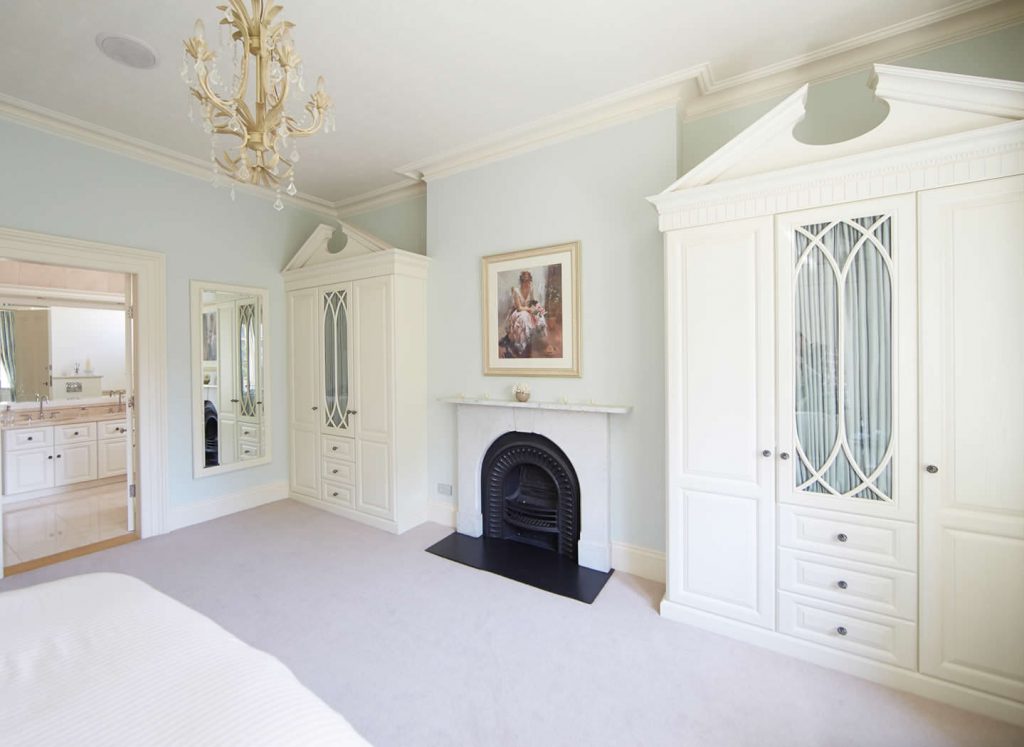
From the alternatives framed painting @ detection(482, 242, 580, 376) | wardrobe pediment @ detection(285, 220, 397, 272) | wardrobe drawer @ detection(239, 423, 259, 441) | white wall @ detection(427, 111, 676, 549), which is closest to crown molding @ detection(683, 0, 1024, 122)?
white wall @ detection(427, 111, 676, 549)

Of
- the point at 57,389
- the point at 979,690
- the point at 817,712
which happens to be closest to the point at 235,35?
the point at 817,712

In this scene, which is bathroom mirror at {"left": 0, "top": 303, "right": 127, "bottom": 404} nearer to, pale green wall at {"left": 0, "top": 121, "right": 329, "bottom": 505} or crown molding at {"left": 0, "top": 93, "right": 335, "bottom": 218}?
pale green wall at {"left": 0, "top": 121, "right": 329, "bottom": 505}

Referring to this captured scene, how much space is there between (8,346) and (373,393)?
448 centimetres

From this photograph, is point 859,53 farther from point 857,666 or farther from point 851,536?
point 857,666

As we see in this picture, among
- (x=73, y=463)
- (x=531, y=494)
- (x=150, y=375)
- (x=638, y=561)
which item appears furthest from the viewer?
(x=73, y=463)

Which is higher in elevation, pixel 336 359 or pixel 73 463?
pixel 336 359

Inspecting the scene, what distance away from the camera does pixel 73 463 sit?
15.6 ft

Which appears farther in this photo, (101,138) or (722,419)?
(101,138)

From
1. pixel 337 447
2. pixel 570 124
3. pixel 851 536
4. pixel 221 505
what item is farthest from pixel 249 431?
pixel 851 536

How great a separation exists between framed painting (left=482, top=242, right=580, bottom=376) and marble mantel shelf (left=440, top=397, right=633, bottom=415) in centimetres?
23

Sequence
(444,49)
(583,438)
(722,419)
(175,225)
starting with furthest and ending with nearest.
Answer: (175,225) → (583,438) → (444,49) → (722,419)

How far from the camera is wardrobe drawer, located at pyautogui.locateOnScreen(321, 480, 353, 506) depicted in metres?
3.92

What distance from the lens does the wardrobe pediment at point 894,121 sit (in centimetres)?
173

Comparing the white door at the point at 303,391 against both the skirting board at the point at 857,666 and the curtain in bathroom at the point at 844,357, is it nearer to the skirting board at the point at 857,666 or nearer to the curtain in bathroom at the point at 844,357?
the skirting board at the point at 857,666
